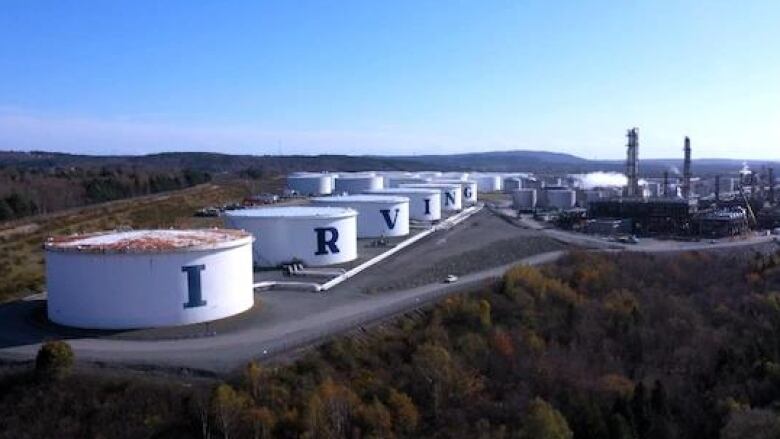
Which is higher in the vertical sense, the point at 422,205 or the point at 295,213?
the point at 295,213

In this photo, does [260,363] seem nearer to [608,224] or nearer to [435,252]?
[435,252]

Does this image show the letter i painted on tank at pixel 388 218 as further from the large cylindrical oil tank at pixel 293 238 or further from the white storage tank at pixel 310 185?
the white storage tank at pixel 310 185

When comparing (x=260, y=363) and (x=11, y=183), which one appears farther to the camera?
(x=11, y=183)

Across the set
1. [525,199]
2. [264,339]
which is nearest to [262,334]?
[264,339]

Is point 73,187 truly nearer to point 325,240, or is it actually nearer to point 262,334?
point 325,240

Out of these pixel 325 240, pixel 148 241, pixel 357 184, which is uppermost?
pixel 148 241

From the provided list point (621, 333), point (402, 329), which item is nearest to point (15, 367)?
point (402, 329)

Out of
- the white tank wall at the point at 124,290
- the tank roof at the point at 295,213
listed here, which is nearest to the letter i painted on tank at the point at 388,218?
the tank roof at the point at 295,213
